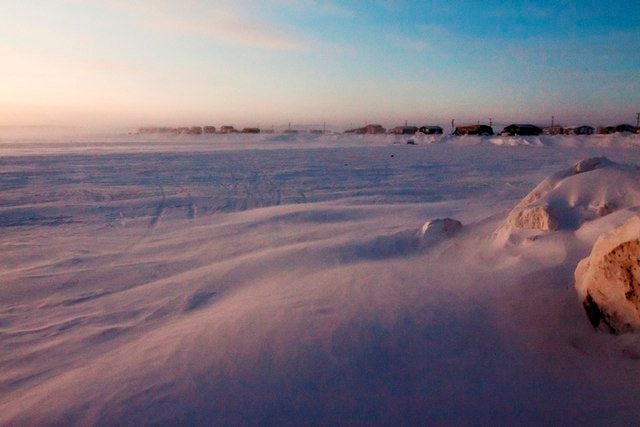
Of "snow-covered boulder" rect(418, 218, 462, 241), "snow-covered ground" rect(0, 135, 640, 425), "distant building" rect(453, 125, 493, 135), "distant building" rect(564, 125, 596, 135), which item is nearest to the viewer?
"snow-covered ground" rect(0, 135, 640, 425)

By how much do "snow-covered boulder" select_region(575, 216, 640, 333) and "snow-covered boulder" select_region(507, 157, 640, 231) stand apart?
1586mm

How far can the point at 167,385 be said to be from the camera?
2717 millimetres

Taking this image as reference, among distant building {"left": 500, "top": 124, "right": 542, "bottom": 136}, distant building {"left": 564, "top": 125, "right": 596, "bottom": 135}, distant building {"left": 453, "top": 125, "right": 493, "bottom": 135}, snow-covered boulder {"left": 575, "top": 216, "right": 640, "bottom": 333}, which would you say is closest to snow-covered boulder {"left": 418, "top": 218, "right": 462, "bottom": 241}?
snow-covered boulder {"left": 575, "top": 216, "right": 640, "bottom": 333}

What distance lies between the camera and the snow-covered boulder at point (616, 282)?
2523 mm

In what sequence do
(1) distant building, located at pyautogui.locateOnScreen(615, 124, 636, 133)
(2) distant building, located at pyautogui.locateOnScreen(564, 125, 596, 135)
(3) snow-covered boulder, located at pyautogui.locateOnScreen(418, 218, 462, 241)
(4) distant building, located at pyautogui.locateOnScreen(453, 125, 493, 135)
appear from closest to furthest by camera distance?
(3) snow-covered boulder, located at pyautogui.locateOnScreen(418, 218, 462, 241)
(1) distant building, located at pyautogui.locateOnScreen(615, 124, 636, 133)
(4) distant building, located at pyautogui.locateOnScreen(453, 125, 493, 135)
(2) distant building, located at pyautogui.locateOnScreen(564, 125, 596, 135)

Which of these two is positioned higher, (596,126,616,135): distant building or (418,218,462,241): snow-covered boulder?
(596,126,616,135): distant building

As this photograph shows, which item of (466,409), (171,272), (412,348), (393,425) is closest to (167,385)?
(393,425)

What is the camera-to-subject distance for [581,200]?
464 centimetres

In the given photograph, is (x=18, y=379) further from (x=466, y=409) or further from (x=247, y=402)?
(x=466, y=409)

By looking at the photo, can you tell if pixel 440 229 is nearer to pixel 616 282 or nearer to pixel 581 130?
pixel 616 282

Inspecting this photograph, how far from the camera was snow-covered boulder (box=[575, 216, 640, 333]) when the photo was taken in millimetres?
2523

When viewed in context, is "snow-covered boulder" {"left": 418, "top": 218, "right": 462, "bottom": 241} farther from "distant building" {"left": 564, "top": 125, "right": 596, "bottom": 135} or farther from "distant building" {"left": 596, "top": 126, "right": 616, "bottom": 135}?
"distant building" {"left": 564, "top": 125, "right": 596, "bottom": 135}

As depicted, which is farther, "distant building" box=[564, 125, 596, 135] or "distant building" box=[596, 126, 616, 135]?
"distant building" box=[564, 125, 596, 135]

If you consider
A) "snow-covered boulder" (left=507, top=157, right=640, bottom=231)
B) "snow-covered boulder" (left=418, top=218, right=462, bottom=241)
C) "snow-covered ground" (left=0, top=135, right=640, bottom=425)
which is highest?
"snow-covered boulder" (left=507, top=157, right=640, bottom=231)
